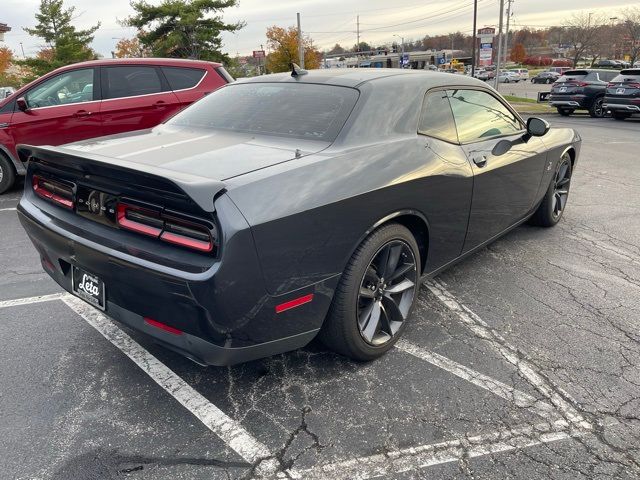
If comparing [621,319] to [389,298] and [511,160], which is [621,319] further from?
[389,298]

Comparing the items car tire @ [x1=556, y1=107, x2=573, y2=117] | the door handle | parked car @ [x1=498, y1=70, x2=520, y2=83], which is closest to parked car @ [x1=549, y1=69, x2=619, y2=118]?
car tire @ [x1=556, y1=107, x2=573, y2=117]

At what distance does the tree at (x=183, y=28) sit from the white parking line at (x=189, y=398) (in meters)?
27.4

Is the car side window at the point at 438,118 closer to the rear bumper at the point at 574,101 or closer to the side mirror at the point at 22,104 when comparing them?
the side mirror at the point at 22,104

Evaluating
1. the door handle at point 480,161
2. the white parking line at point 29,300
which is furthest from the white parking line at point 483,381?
the white parking line at point 29,300

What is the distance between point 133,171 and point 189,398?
1.19 m

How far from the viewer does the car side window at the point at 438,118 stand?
323 centimetres

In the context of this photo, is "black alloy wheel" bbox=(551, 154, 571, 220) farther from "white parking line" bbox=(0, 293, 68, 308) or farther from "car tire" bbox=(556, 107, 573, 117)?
"car tire" bbox=(556, 107, 573, 117)

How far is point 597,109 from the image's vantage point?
18219 mm

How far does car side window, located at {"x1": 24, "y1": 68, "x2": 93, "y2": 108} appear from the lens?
6.74 metres

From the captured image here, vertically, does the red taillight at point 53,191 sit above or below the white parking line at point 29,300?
above

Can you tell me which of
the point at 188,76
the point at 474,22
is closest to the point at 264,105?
the point at 188,76

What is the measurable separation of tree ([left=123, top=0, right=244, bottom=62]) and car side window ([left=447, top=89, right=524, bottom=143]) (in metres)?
26.7

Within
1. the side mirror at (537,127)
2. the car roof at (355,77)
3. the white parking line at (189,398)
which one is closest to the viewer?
the white parking line at (189,398)

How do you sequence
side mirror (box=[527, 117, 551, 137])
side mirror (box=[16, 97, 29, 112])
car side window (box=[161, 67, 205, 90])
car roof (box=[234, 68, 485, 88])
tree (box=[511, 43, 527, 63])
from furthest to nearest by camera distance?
tree (box=[511, 43, 527, 63]) < car side window (box=[161, 67, 205, 90]) < side mirror (box=[16, 97, 29, 112]) < side mirror (box=[527, 117, 551, 137]) < car roof (box=[234, 68, 485, 88])
